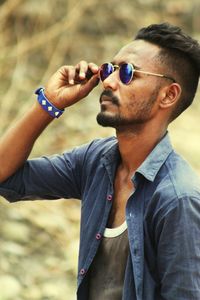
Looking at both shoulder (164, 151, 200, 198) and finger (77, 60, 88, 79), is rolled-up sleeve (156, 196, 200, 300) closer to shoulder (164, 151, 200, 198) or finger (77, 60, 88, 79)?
shoulder (164, 151, 200, 198)

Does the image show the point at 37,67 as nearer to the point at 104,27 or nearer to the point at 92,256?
the point at 104,27

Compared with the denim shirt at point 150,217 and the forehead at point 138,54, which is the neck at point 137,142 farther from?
the forehead at point 138,54

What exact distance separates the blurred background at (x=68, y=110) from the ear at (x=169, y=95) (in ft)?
8.75

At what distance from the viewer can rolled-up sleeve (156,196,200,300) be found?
2.14 metres

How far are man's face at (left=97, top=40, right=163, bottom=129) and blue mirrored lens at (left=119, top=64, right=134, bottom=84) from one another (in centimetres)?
2

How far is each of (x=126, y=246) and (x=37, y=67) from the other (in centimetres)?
578

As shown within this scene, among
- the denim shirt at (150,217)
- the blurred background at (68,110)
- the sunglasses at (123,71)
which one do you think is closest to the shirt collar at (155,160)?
the denim shirt at (150,217)

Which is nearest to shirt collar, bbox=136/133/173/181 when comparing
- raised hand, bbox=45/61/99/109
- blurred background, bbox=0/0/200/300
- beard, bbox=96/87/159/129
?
beard, bbox=96/87/159/129

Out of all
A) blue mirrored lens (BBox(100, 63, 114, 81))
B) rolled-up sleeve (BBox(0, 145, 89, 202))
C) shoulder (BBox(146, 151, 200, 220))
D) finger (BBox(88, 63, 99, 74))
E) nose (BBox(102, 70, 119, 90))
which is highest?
finger (BBox(88, 63, 99, 74))

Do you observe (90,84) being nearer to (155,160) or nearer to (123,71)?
(123,71)

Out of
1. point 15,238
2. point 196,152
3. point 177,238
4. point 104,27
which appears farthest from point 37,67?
point 177,238

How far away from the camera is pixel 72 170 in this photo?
264cm

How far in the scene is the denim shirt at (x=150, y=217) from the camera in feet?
7.04

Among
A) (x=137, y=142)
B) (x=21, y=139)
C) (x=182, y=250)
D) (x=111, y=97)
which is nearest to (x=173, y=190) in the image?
(x=182, y=250)
